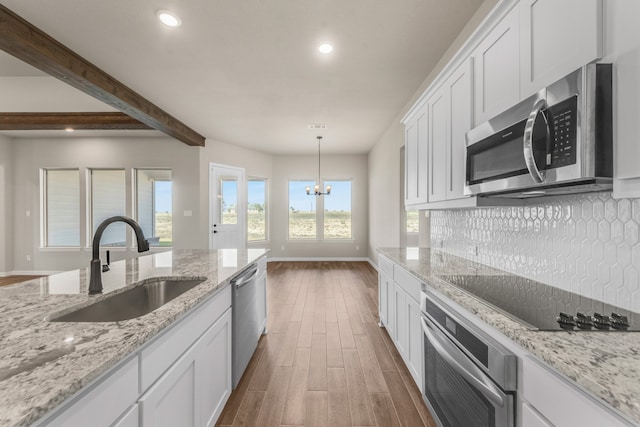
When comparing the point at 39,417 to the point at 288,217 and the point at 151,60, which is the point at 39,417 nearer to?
the point at 151,60

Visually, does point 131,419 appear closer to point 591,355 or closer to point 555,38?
point 591,355

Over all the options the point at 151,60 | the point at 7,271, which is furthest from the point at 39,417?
the point at 7,271

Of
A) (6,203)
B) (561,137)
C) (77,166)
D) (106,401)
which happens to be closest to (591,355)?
(561,137)

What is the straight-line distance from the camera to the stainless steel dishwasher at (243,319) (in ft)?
6.31

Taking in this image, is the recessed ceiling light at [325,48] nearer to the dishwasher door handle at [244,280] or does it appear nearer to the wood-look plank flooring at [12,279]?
the dishwasher door handle at [244,280]

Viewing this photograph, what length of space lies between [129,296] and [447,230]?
2.56m

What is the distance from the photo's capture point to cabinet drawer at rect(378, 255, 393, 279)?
8.59ft

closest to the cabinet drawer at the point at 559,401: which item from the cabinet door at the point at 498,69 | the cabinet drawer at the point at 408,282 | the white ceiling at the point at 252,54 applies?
the cabinet drawer at the point at 408,282

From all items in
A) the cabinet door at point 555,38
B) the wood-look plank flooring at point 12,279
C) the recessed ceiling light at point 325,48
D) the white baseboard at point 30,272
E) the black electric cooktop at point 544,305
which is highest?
the recessed ceiling light at point 325,48

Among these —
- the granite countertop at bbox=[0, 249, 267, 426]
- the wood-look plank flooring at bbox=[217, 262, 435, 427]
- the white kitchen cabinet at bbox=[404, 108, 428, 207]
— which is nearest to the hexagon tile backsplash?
the white kitchen cabinet at bbox=[404, 108, 428, 207]

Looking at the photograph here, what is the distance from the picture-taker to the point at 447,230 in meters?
2.71

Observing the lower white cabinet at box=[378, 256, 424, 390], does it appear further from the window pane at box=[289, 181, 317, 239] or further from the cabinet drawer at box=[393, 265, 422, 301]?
the window pane at box=[289, 181, 317, 239]

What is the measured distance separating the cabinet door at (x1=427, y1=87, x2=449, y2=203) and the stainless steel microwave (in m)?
0.66

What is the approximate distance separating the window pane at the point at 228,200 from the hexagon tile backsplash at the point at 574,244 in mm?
5507
